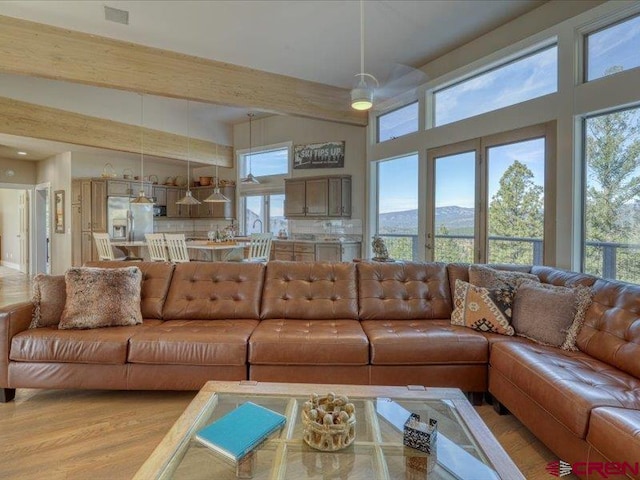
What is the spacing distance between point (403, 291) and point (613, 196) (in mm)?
2045

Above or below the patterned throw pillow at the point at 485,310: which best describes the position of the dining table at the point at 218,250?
above

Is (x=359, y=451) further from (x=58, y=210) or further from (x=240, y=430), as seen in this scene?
(x=58, y=210)

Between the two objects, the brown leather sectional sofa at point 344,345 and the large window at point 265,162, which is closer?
the brown leather sectional sofa at point 344,345

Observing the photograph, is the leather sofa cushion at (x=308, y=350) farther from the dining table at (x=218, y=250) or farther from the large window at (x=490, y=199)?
the dining table at (x=218, y=250)

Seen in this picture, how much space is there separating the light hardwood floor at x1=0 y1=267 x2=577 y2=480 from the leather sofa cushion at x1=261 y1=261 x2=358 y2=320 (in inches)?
36.4

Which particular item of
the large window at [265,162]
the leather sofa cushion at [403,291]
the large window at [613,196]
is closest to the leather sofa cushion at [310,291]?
the leather sofa cushion at [403,291]

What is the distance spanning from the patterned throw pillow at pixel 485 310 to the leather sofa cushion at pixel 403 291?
221 millimetres

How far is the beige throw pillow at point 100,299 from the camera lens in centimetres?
266

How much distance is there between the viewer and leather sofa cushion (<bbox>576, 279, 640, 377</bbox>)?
2.04 metres

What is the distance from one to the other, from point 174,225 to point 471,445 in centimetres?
890

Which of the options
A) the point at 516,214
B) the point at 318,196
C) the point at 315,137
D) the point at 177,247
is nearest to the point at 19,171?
the point at 177,247

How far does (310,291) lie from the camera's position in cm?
314

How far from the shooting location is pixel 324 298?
3115 millimetres

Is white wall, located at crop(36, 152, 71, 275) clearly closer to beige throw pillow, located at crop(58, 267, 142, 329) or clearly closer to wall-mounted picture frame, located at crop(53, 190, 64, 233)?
wall-mounted picture frame, located at crop(53, 190, 64, 233)
